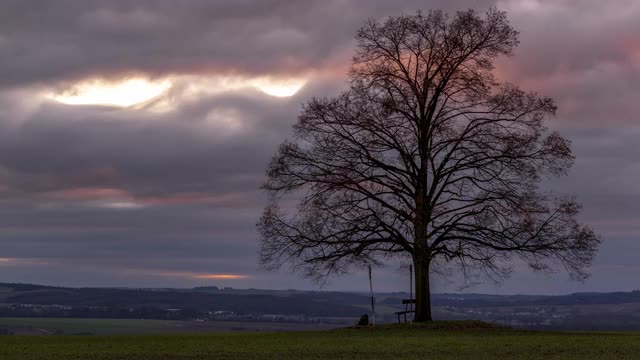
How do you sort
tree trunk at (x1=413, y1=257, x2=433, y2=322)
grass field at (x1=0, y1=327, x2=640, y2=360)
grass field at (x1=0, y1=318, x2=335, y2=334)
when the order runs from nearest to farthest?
grass field at (x1=0, y1=327, x2=640, y2=360)
tree trunk at (x1=413, y1=257, x2=433, y2=322)
grass field at (x1=0, y1=318, x2=335, y2=334)

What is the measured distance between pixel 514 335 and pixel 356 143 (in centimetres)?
1244

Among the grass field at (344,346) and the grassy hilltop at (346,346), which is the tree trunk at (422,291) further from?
the grass field at (344,346)

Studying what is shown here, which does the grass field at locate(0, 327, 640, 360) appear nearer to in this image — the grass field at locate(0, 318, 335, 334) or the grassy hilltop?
→ the grassy hilltop

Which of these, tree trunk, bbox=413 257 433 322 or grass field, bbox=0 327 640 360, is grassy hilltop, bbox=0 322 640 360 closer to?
grass field, bbox=0 327 640 360

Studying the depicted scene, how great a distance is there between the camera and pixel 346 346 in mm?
34188

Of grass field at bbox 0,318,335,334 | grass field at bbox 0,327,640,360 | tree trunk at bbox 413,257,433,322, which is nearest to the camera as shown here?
grass field at bbox 0,327,640,360

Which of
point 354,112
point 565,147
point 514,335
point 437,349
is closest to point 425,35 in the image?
point 354,112

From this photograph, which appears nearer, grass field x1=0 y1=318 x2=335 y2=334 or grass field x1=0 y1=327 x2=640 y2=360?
grass field x1=0 y1=327 x2=640 y2=360

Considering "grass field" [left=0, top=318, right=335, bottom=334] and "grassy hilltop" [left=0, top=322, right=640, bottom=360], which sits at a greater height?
"grass field" [left=0, top=318, right=335, bottom=334]

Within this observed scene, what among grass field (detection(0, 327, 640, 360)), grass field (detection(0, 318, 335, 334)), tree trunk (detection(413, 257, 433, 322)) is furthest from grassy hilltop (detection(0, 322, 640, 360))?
grass field (detection(0, 318, 335, 334))

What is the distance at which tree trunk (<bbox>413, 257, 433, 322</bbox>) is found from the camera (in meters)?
47.4

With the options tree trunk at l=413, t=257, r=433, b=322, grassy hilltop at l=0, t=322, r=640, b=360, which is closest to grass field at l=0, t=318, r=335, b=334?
tree trunk at l=413, t=257, r=433, b=322

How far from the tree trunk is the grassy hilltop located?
446 cm

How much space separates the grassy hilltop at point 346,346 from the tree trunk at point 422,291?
4.46m
